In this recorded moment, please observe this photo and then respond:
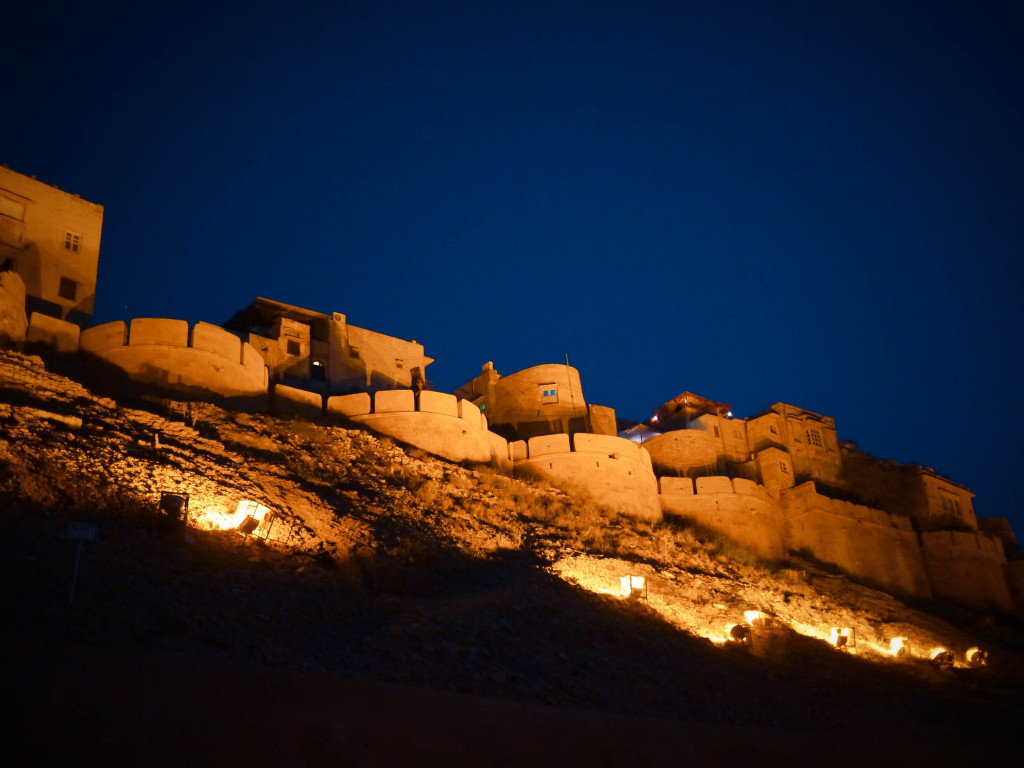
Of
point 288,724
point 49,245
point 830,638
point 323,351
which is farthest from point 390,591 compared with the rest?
point 323,351

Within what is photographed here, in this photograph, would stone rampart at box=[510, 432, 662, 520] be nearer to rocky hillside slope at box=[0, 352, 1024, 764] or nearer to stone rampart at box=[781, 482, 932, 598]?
rocky hillside slope at box=[0, 352, 1024, 764]

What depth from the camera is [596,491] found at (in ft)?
84.7

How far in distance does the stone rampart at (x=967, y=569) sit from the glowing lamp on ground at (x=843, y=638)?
12118mm

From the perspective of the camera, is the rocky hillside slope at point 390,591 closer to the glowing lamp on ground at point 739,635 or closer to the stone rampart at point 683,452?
the glowing lamp on ground at point 739,635

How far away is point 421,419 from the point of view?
2427 cm

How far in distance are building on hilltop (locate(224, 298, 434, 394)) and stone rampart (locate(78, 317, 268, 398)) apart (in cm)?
588

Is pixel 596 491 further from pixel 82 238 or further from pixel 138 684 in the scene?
pixel 138 684

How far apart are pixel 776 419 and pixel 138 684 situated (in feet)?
Result: 101

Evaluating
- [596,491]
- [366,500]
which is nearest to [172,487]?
[366,500]

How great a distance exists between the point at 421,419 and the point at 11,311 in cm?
1018

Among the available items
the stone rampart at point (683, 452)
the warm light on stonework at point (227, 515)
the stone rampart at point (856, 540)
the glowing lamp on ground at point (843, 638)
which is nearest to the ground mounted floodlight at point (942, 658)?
the glowing lamp on ground at point (843, 638)

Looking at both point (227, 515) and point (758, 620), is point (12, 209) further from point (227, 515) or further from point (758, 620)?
point (758, 620)

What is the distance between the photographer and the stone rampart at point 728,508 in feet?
91.0

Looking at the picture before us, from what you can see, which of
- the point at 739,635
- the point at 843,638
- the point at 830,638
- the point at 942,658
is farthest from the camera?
the point at 830,638
